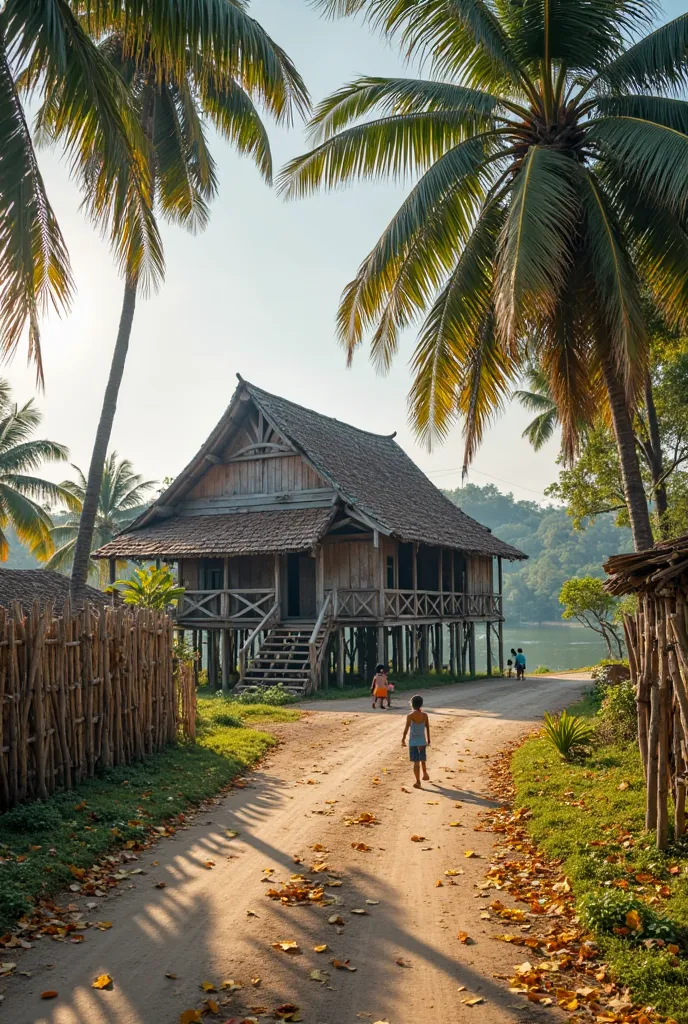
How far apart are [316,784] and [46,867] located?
13.9ft

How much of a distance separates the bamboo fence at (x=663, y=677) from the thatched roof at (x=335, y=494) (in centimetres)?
1324

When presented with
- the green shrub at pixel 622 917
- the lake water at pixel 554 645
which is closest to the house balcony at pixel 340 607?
the green shrub at pixel 622 917

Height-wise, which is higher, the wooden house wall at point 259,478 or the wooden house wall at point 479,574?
the wooden house wall at point 259,478

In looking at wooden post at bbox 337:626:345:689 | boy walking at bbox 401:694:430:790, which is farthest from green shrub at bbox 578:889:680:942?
wooden post at bbox 337:626:345:689

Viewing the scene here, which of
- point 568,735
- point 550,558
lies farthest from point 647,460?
point 550,558

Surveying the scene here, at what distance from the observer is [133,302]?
16.9 metres

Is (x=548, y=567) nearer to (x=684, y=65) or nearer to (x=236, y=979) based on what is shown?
(x=684, y=65)

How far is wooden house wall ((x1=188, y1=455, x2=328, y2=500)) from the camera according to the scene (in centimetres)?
2381

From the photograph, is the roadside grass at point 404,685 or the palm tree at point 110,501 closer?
the roadside grass at point 404,685

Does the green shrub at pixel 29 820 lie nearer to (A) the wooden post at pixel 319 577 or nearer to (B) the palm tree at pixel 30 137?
(B) the palm tree at pixel 30 137

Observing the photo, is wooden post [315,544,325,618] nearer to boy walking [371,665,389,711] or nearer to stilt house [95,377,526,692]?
stilt house [95,377,526,692]

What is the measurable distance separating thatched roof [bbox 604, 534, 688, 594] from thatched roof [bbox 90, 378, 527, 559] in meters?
13.0

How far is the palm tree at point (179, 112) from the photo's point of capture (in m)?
7.77

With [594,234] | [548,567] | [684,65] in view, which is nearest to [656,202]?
[594,234]
